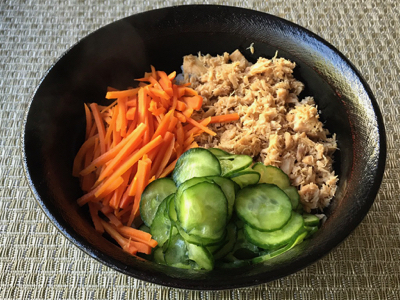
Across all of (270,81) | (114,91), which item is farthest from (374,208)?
(114,91)

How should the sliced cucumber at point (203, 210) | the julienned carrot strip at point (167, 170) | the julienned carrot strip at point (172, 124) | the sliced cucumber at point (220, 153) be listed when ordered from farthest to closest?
the julienned carrot strip at point (172, 124) → the julienned carrot strip at point (167, 170) → the sliced cucumber at point (220, 153) → the sliced cucumber at point (203, 210)

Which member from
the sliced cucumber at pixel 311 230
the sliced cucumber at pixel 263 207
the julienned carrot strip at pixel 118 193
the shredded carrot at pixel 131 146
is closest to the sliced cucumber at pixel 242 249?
the sliced cucumber at pixel 263 207

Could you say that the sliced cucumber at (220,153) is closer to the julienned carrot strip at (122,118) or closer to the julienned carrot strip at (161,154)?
the julienned carrot strip at (161,154)

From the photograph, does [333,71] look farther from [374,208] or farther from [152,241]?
[152,241]

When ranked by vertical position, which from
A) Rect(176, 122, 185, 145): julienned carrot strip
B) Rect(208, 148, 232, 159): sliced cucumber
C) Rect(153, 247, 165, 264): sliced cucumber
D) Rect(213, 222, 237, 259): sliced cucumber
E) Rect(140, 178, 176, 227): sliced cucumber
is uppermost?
Rect(176, 122, 185, 145): julienned carrot strip

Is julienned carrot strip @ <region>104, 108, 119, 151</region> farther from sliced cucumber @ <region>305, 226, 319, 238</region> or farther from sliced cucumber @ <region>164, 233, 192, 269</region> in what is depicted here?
sliced cucumber @ <region>305, 226, 319, 238</region>

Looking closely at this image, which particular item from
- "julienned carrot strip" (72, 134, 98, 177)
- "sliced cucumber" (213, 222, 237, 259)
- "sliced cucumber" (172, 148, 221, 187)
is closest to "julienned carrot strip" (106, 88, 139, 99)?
"julienned carrot strip" (72, 134, 98, 177)
